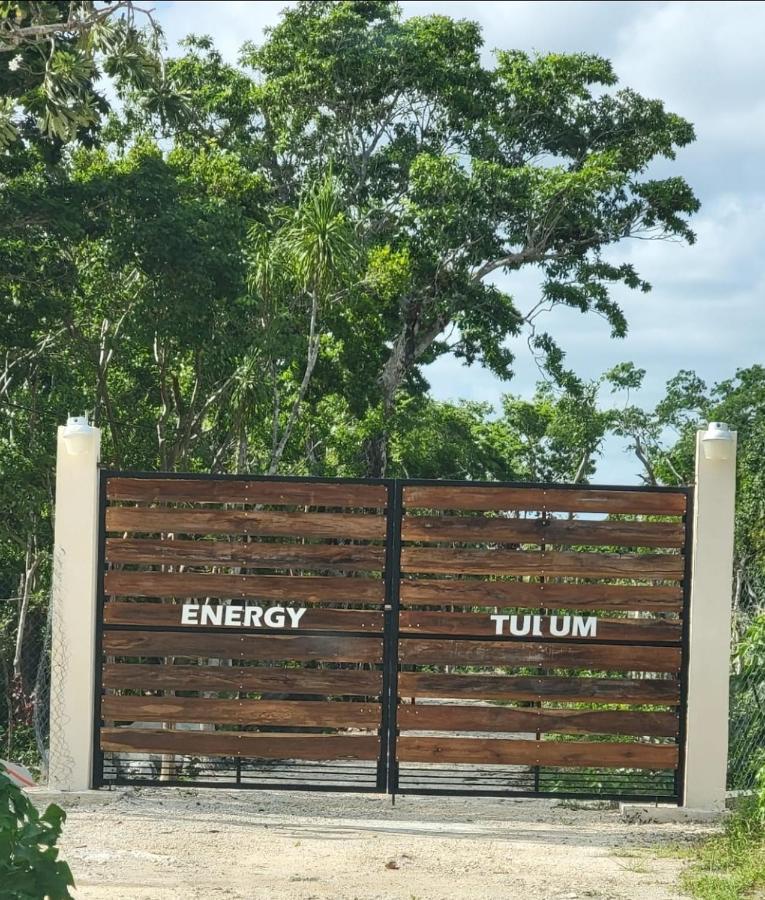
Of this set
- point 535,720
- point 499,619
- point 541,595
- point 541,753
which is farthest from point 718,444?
point 541,753

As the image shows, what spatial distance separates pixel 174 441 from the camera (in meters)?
17.2

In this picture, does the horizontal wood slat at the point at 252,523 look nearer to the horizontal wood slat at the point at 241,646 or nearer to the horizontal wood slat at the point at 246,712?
the horizontal wood slat at the point at 241,646

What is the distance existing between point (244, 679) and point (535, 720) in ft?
5.85

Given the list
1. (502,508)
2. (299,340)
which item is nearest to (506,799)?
(502,508)

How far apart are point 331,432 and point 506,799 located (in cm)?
1251

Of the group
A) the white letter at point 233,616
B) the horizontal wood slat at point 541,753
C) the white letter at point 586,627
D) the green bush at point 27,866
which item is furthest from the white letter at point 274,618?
the green bush at point 27,866

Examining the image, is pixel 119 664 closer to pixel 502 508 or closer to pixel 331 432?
pixel 502 508

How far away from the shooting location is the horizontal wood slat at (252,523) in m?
7.75

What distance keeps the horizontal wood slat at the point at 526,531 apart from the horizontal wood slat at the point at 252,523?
27 cm

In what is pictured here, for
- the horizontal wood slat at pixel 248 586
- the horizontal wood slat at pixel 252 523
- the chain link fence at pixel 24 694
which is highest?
the horizontal wood slat at pixel 252 523

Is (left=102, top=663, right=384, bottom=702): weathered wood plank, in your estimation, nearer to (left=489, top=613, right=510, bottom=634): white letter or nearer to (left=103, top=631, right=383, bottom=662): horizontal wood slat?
(left=103, top=631, right=383, bottom=662): horizontal wood slat

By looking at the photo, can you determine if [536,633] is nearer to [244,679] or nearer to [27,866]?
[244,679]

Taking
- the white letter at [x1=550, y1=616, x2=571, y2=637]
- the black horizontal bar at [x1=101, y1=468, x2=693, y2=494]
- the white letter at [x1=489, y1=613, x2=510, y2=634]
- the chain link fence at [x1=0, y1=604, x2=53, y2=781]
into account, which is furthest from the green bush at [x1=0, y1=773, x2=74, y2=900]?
the chain link fence at [x1=0, y1=604, x2=53, y2=781]

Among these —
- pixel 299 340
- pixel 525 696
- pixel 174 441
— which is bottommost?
pixel 525 696
